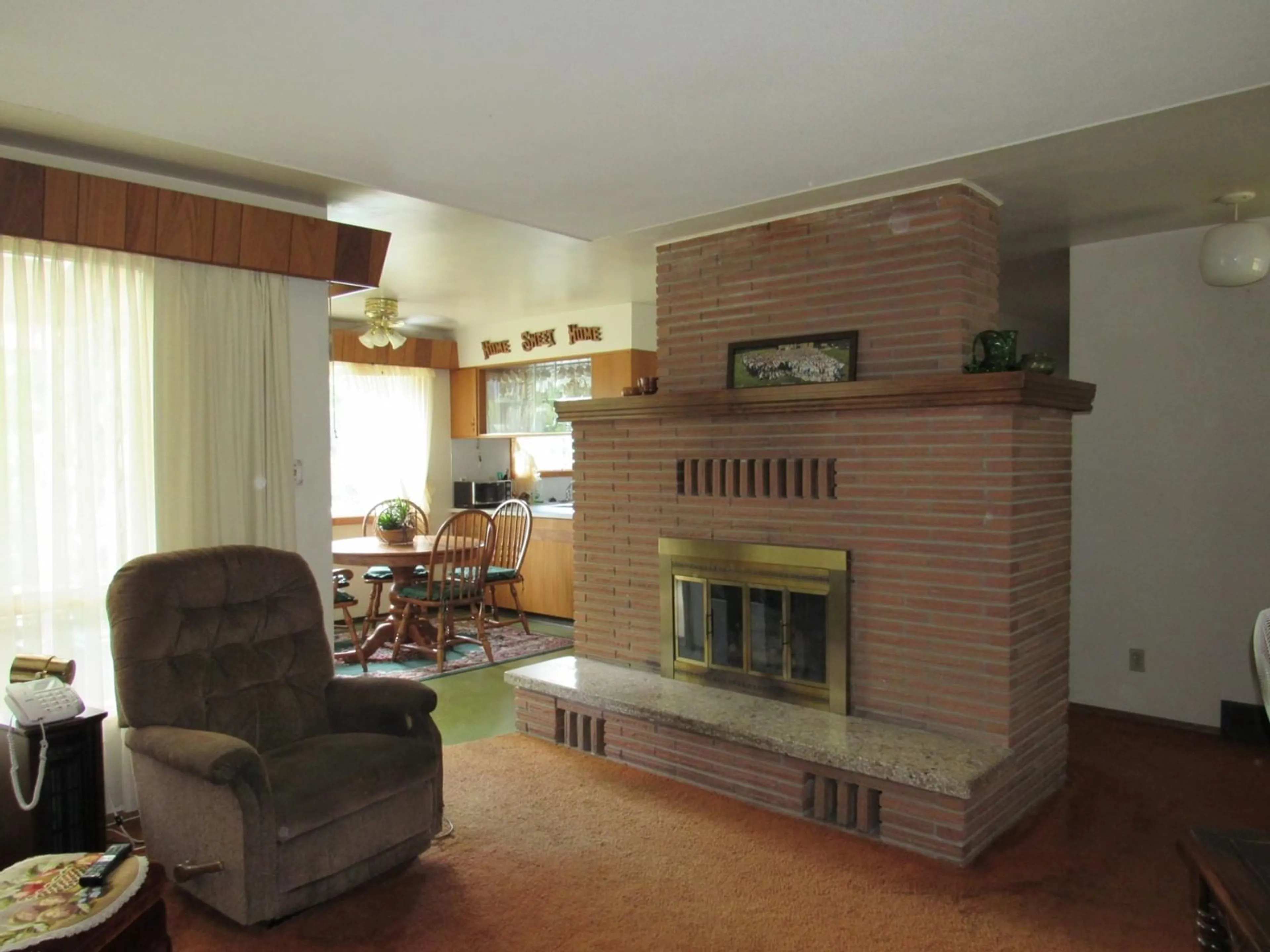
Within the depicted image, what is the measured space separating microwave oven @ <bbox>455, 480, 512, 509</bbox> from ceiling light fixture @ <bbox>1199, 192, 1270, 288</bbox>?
521 centimetres

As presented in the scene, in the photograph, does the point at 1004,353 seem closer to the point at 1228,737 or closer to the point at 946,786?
the point at 946,786

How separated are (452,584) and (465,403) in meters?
2.64

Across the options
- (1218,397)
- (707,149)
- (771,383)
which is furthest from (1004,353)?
(1218,397)

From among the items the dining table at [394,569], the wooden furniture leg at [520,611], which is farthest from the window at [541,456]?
the dining table at [394,569]

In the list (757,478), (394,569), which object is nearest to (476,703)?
(394,569)

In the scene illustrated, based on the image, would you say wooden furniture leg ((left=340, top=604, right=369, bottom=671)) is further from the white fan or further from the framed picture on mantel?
the white fan

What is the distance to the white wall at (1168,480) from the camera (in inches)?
151

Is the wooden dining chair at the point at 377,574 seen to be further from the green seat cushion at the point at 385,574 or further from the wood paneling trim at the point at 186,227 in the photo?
the wood paneling trim at the point at 186,227

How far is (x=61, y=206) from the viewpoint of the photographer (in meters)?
2.70

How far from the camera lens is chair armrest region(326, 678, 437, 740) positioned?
106 inches

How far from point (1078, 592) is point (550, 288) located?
354 centimetres

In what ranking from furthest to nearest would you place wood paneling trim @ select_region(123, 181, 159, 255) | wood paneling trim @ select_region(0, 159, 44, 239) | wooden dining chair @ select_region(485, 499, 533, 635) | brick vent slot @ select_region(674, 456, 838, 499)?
wooden dining chair @ select_region(485, 499, 533, 635), brick vent slot @ select_region(674, 456, 838, 499), wood paneling trim @ select_region(123, 181, 159, 255), wood paneling trim @ select_region(0, 159, 44, 239)

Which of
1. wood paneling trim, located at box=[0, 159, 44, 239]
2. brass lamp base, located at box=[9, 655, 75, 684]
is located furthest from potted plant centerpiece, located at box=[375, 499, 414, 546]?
wood paneling trim, located at box=[0, 159, 44, 239]

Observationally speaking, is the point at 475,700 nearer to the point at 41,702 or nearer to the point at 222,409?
the point at 222,409
